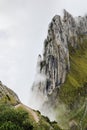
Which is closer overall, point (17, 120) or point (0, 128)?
point (0, 128)

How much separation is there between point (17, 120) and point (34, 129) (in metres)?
7.70

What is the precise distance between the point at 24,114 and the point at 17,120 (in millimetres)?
6728

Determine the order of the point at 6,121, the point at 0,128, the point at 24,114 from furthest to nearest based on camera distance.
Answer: the point at 24,114 → the point at 6,121 → the point at 0,128

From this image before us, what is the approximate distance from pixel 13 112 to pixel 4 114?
418 centimetres

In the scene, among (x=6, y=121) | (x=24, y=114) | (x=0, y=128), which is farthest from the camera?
(x=24, y=114)

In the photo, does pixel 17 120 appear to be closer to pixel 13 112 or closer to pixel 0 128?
pixel 13 112

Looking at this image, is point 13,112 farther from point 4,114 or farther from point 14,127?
point 14,127

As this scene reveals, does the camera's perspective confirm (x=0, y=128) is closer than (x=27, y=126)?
Yes

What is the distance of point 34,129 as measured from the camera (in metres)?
181

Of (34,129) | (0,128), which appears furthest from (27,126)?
(0,128)

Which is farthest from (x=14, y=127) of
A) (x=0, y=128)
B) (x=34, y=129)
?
(x=34, y=129)

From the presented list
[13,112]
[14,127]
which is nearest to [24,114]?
[13,112]

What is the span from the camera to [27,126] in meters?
177

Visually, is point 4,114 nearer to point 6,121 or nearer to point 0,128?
point 6,121
